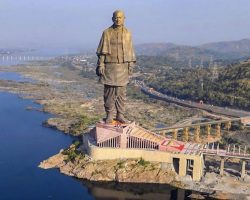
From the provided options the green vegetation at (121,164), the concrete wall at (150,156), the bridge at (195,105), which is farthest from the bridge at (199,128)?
the green vegetation at (121,164)

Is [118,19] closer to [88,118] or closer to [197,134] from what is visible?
[197,134]

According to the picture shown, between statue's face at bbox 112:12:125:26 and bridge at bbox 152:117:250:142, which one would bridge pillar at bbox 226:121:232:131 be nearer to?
bridge at bbox 152:117:250:142

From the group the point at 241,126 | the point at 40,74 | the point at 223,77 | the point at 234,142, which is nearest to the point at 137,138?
the point at 234,142

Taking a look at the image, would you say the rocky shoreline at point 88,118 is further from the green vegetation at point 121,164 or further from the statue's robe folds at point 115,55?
the statue's robe folds at point 115,55

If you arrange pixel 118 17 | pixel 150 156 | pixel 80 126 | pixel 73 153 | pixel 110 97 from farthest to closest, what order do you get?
pixel 80 126
pixel 73 153
pixel 110 97
pixel 150 156
pixel 118 17

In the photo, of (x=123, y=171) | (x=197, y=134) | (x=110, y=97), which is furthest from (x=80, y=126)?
(x=123, y=171)

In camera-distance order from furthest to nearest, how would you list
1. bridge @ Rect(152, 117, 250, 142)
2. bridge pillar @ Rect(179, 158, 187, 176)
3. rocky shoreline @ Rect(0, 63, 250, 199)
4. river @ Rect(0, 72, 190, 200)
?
bridge @ Rect(152, 117, 250, 142) < bridge pillar @ Rect(179, 158, 187, 176) < rocky shoreline @ Rect(0, 63, 250, 199) < river @ Rect(0, 72, 190, 200)

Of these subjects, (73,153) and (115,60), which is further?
(73,153)

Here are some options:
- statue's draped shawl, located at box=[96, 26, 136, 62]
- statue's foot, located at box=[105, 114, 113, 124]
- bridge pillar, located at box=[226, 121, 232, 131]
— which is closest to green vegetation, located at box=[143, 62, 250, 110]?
bridge pillar, located at box=[226, 121, 232, 131]
